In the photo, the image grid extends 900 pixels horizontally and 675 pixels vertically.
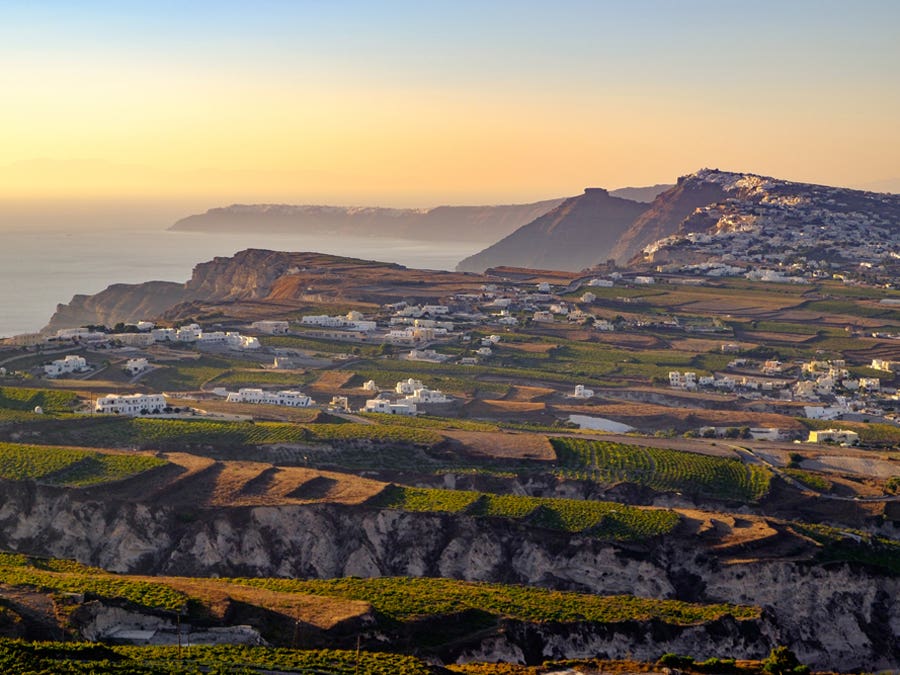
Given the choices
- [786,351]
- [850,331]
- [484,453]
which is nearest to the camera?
[484,453]

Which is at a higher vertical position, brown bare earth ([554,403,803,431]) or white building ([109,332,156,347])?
white building ([109,332,156,347])

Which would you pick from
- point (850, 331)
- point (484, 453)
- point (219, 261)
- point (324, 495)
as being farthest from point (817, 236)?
point (324, 495)

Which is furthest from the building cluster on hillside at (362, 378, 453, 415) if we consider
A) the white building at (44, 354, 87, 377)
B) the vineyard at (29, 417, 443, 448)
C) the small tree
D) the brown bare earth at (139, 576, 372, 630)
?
the small tree

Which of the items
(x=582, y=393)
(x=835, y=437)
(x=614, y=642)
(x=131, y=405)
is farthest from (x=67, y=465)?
(x=835, y=437)

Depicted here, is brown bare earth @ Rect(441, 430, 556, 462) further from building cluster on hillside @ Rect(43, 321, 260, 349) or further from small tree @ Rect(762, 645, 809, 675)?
building cluster on hillside @ Rect(43, 321, 260, 349)

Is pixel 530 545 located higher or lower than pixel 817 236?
lower

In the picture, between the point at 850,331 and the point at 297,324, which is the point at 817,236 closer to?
the point at 850,331
